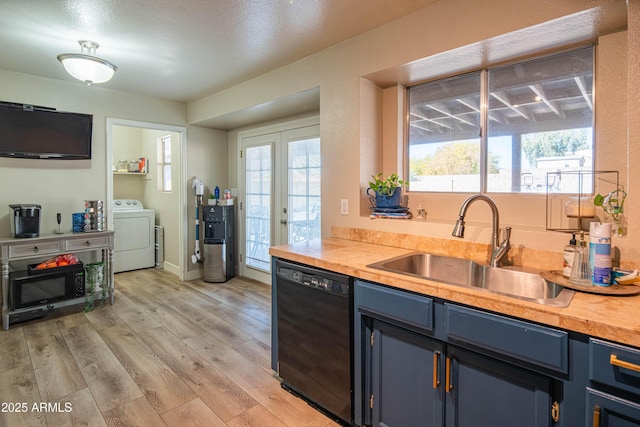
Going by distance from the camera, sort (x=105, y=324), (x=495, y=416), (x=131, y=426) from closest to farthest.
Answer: (x=495, y=416) < (x=131, y=426) < (x=105, y=324)

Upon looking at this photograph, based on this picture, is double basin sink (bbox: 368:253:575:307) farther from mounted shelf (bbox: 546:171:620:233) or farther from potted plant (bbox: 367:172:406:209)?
potted plant (bbox: 367:172:406:209)

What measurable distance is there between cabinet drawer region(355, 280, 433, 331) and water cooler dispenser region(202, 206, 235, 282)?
10.6 feet

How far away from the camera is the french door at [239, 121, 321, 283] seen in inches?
151

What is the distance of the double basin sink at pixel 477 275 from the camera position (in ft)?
5.06

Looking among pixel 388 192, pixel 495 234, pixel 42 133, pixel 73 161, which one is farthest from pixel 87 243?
pixel 495 234

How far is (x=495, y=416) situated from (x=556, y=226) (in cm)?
119

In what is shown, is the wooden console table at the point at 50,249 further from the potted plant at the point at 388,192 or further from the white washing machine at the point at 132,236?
the potted plant at the point at 388,192

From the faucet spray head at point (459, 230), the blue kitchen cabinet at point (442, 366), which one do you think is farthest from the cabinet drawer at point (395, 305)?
the faucet spray head at point (459, 230)

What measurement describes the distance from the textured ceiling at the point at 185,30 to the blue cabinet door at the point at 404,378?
195cm

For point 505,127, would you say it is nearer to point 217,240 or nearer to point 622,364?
point 622,364

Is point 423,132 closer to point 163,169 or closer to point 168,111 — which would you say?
point 168,111

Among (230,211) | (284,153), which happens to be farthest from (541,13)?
(230,211)

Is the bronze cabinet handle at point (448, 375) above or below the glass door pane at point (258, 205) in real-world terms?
below

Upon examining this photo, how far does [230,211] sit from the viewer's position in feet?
15.4
